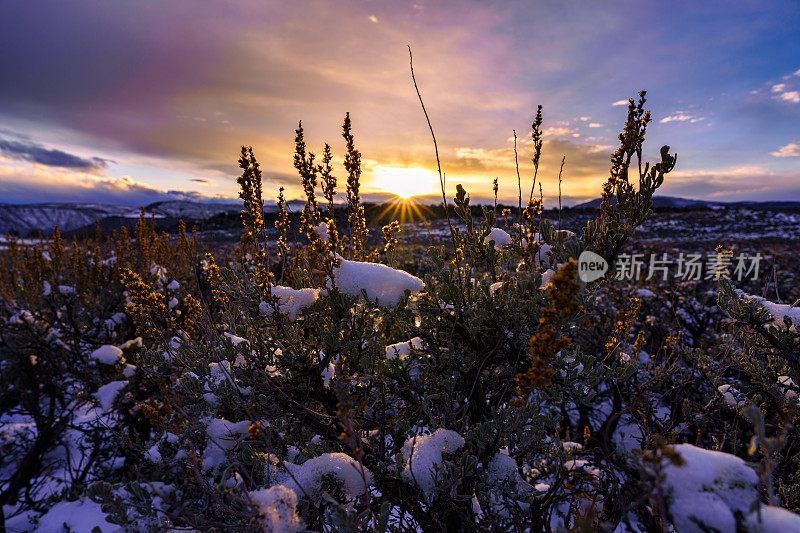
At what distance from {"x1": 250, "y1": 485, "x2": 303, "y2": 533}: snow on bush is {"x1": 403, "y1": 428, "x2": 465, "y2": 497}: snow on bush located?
0.46 m

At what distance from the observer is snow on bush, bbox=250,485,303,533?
1.19 m

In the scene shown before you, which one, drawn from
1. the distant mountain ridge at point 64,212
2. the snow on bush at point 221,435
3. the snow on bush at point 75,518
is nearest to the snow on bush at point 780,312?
the snow on bush at point 221,435

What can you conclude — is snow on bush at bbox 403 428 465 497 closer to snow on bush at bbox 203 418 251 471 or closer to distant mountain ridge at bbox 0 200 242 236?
snow on bush at bbox 203 418 251 471

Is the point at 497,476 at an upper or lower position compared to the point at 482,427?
lower

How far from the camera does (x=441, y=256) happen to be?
1908mm

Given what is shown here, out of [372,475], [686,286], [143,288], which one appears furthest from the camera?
[686,286]

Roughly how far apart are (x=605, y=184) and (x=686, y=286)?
7.39 meters

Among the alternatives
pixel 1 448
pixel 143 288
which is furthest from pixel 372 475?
pixel 1 448

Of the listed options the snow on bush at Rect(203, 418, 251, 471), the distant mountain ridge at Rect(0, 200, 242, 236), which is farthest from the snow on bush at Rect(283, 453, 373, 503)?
the distant mountain ridge at Rect(0, 200, 242, 236)

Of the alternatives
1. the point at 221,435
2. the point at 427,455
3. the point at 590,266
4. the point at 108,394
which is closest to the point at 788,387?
the point at 590,266

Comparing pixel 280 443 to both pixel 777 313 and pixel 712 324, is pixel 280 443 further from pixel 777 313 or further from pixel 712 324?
pixel 712 324

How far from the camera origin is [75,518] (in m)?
3.22

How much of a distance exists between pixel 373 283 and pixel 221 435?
1.33 m

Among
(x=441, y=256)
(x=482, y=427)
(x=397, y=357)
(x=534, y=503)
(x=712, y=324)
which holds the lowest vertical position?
(x=712, y=324)
